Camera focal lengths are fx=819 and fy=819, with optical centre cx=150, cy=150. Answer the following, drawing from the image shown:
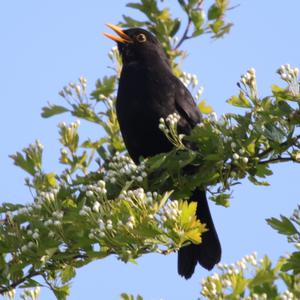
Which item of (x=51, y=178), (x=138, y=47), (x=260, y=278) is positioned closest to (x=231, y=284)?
(x=260, y=278)

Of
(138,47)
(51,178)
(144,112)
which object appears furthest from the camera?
(138,47)

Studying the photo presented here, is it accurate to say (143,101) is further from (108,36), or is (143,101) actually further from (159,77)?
(108,36)

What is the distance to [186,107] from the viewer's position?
5156 mm

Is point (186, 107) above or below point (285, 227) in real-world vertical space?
above

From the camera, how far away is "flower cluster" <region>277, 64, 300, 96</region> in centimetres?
331

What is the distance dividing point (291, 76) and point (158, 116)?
6.02 feet

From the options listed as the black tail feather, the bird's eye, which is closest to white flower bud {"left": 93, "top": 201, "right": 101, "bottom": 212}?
the black tail feather

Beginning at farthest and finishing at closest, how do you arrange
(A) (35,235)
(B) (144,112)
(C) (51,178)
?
(B) (144,112) < (C) (51,178) < (A) (35,235)

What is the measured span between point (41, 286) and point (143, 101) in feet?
6.50

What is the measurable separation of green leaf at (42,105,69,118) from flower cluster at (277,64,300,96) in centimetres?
174

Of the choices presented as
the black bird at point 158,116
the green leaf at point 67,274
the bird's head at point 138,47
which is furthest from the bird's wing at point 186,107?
the green leaf at point 67,274

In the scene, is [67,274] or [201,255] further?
[201,255]

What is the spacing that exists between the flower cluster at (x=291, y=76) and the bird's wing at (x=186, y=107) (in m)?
1.81

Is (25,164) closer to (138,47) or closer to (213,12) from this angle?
(213,12)
